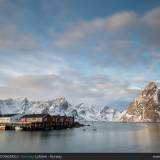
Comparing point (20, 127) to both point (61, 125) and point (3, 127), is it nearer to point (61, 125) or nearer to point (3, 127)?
point (3, 127)

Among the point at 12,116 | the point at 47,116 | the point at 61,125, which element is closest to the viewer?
the point at 47,116
